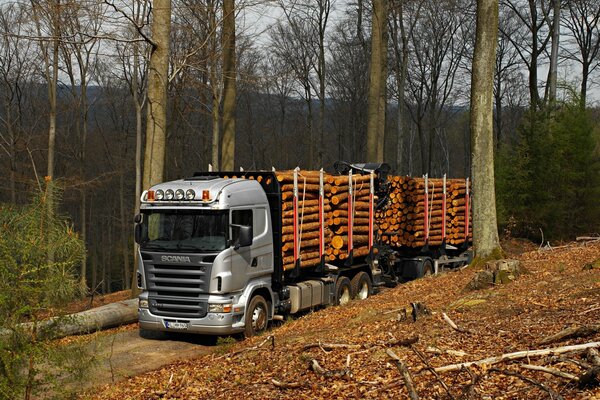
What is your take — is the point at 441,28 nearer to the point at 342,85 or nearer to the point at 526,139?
the point at 342,85

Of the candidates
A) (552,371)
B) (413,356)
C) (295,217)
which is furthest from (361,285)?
(552,371)

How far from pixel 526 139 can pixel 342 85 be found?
3099 centimetres

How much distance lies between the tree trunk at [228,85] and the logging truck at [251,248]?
236 inches

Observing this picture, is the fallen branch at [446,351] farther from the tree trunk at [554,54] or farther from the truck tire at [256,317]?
the tree trunk at [554,54]

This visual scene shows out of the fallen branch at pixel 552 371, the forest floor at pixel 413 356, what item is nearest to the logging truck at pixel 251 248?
the forest floor at pixel 413 356

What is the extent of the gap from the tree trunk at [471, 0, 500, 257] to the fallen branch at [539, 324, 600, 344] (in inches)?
294

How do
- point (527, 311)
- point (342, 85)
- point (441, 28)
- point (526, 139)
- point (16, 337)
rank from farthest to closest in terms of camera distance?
point (342, 85)
point (441, 28)
point (526, 139)
point (527, 311)
point (16, 337)

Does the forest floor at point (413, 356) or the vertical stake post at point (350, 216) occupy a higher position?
the vertical stake post at point (350, 216)

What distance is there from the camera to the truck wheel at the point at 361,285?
15961 millimetres

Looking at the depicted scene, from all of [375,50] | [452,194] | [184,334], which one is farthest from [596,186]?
[184,334]

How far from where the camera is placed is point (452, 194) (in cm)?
2133

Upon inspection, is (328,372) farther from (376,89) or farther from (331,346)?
(376,89)

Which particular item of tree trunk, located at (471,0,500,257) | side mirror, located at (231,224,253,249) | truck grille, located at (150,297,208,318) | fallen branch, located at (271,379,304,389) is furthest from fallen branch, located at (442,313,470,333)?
tree trunk, located at (471,0,500,257)

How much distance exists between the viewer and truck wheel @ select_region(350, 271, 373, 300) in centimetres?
1596
